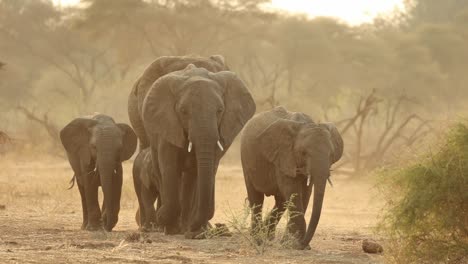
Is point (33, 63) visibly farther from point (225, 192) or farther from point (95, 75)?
point (225, 192)

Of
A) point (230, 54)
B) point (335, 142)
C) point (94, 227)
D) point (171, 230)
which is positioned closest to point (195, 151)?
point (171, 230)

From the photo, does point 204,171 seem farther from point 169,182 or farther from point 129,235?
point 129,235

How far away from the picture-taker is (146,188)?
11.0 metres

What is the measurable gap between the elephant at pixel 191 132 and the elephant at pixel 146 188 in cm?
34

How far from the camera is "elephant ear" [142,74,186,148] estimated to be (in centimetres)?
991

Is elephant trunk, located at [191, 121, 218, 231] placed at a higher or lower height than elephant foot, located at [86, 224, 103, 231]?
higher

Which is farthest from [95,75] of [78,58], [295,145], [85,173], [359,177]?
[295,145]

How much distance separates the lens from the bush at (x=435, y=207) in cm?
730

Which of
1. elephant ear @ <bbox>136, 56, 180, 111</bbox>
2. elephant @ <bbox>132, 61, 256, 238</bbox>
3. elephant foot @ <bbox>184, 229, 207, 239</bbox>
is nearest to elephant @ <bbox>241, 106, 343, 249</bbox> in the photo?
elephant @ <bbox>132, 61, 256, 238</bbox>

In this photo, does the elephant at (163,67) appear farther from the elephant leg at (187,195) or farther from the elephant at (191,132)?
the elephant leg at (187,195)

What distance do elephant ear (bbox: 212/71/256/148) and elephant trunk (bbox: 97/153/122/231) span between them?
4.54 feet

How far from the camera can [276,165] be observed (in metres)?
9.36

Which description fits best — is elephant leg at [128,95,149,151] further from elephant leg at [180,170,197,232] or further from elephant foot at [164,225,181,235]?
elephant foot at [164,225,181,235]

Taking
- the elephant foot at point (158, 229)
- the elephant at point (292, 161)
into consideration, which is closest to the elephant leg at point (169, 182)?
the elephant foot at point (158, 229)
